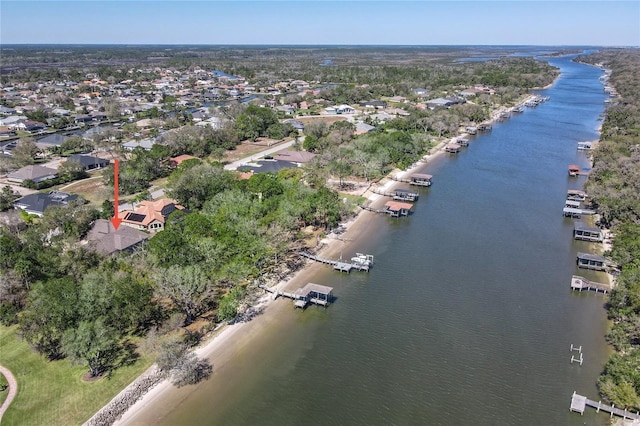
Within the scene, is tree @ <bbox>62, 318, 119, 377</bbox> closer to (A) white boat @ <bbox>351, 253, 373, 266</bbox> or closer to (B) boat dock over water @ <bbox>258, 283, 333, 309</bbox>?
(B) boat dock over water @ <bbox>258, 283, 333, 309</bbox>

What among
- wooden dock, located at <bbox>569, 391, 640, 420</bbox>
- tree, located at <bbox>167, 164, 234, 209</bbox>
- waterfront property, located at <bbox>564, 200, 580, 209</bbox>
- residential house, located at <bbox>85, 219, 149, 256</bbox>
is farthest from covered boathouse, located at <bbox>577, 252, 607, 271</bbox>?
residential house, located at <bbox>85, 219, 149, 256</bbox>

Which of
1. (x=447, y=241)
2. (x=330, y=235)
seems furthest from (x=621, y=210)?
(x=330, y=235)

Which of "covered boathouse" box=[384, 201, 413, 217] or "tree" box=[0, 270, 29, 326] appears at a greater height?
"tree" box=[0, 270, 29, 326]

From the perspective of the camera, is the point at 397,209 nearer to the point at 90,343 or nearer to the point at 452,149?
the point at 90,343

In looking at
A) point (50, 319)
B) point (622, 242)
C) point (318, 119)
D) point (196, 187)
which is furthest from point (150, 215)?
point (318, 119)

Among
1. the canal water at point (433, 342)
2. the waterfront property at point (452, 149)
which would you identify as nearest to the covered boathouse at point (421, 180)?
the canal water at point (433, 342)

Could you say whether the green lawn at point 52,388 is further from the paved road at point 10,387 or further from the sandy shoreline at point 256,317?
the sandy shoreline at point 256,317

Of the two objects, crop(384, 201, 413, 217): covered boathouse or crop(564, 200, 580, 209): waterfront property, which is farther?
crop(564, 200, 580, 209): waterfront property
